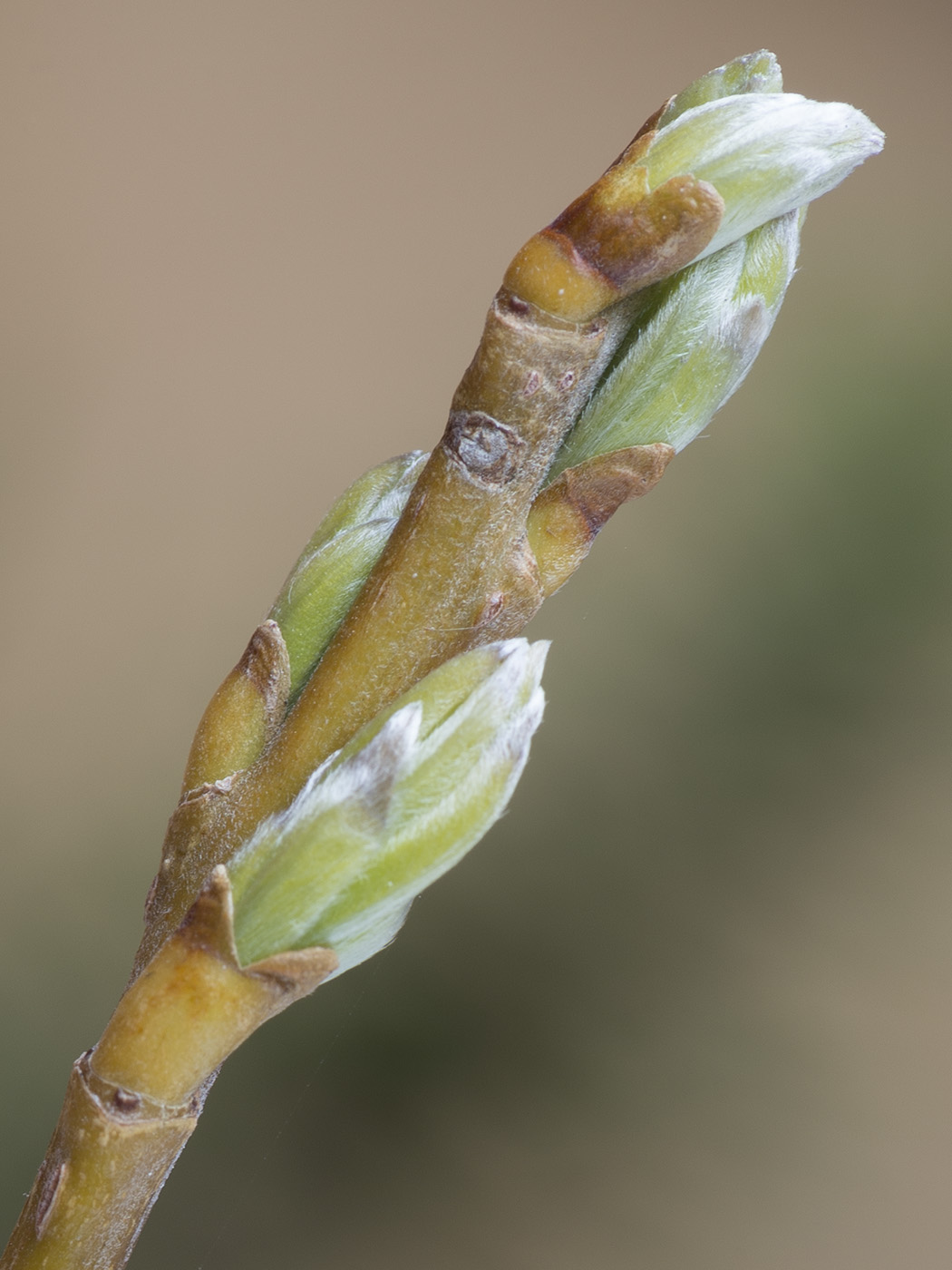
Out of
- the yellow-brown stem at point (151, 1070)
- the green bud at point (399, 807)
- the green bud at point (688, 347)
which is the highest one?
the green bud at point (688, 347)

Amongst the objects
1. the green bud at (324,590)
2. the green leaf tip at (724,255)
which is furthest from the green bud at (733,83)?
the green bud at (324,590)

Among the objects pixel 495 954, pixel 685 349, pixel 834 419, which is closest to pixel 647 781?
pixel 495 954

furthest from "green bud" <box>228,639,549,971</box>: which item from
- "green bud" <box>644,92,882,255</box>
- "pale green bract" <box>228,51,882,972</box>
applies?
"green bud" <box>644,92,882,255</box>

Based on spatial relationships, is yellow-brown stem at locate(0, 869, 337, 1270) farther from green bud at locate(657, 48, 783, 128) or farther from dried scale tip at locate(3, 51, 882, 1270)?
green bud at locate(657, 48, 783, 128)

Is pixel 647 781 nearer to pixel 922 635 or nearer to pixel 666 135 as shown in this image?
pixel 922 635

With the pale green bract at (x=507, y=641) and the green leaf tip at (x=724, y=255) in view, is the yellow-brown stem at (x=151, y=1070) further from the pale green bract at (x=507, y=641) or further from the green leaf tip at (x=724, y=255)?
the green leaf tip at (x=724, y=255)

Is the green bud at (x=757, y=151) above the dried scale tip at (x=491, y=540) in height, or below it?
above
